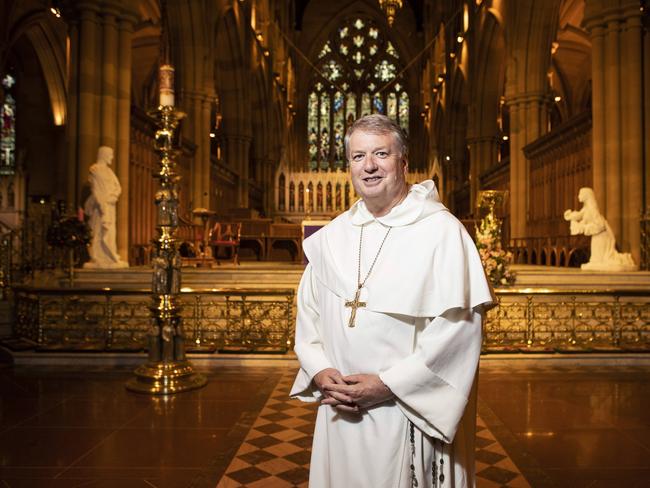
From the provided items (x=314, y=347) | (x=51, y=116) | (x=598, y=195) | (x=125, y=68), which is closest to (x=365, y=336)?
(x=314, y=347)

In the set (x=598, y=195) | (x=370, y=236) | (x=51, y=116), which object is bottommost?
(x=370, y=236)

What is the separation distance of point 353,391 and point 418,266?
419 millimetres

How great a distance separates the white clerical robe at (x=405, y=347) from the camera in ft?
5.65

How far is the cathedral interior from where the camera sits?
393 cm

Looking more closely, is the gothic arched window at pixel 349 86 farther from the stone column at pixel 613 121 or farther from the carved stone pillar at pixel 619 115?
the stone column at pixel 613 121

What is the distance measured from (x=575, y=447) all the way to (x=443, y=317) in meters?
2.63

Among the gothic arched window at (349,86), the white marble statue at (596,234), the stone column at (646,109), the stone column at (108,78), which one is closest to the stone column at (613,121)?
the stone column at (646,109)

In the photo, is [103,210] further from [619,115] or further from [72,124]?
[619,115]

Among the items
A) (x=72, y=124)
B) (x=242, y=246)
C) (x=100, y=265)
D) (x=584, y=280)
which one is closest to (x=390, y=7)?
(x=242, y=246)

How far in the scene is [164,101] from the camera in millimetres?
5383

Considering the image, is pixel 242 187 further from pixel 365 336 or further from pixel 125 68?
pixel 365 336

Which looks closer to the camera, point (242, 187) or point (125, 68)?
point (125, 68)

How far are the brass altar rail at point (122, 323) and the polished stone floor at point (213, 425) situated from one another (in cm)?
52

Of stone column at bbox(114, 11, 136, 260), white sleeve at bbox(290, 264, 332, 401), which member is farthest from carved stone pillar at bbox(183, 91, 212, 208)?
white sleeve at bbox(290, 264, 332, 401)
